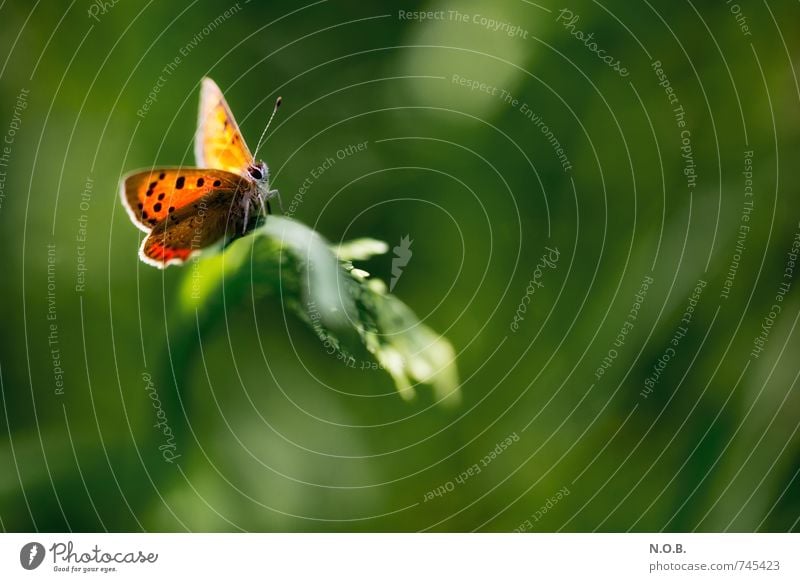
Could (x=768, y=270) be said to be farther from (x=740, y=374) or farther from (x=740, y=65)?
(x=740, y=65)

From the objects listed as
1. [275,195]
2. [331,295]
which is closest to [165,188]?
[275,195]

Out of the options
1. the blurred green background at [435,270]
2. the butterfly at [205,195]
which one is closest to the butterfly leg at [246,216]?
the butterfly at [205,195]

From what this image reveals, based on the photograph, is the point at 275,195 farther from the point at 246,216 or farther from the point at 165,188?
the point at 165,188
